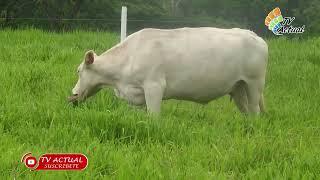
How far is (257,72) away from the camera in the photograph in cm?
712

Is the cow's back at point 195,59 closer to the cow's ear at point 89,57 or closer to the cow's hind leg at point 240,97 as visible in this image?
the cow's hind leg at point 240,97

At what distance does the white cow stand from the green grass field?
26 centimetres

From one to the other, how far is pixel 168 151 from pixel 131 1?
30.5 metres

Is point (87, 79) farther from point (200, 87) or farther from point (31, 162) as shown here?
point (31, 162)

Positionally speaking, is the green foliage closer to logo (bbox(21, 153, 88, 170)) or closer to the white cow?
the white cow

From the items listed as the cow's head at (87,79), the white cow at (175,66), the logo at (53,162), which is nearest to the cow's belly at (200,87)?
the white cow at (175,66)

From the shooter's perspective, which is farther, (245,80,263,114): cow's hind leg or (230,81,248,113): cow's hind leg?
(230,81,248,113): cow's hind leg

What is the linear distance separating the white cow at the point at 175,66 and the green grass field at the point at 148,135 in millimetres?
262

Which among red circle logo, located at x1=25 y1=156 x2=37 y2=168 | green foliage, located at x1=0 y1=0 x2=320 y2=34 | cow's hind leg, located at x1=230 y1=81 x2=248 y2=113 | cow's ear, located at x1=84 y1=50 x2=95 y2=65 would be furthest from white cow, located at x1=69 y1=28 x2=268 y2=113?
green foliage, located at x1=0 y1=0 x2=320 y2=34

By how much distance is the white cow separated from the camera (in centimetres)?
659

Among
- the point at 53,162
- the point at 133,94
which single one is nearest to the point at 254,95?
the point at 133,94

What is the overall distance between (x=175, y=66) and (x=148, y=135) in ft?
5.28

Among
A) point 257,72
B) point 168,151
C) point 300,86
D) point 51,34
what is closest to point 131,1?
point 51,34

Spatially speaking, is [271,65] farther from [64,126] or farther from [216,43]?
[64,126]
